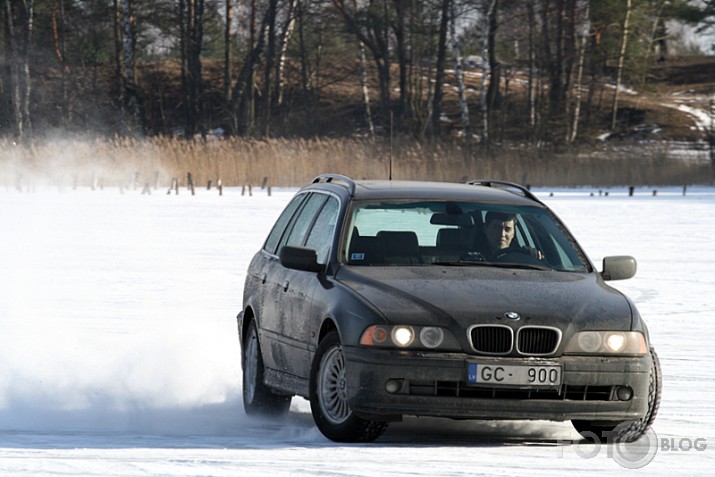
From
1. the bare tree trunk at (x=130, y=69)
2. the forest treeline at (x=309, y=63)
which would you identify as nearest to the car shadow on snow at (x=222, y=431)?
the forest treeline at (x=309, y=63)

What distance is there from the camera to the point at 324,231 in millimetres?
8555

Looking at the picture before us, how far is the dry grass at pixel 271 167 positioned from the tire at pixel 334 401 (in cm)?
3414

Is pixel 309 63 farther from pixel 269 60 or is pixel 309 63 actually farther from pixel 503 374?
pixel 503 374

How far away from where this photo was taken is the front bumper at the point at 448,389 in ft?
23.3

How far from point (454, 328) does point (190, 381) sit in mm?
3503

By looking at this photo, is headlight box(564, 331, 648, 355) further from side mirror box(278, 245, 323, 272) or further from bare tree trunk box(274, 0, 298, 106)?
bare tree trunk box(274, 0, 298, 106)

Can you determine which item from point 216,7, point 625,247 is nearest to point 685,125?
point 216,7

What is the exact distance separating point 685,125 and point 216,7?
22.6m

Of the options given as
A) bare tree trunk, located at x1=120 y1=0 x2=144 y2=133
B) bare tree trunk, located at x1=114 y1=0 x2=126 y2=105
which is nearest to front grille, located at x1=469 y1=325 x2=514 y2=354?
bare tree trunk, located at x1=120 y1=0 x2=144 y2=133

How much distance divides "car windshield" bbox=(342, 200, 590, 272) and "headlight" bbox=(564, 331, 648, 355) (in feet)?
2.99

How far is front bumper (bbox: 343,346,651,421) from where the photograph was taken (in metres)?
7.09

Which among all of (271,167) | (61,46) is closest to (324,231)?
(271,167)

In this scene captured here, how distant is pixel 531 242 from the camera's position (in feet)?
28.1

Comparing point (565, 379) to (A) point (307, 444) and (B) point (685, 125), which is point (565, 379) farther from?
(B) point (685, 125)
